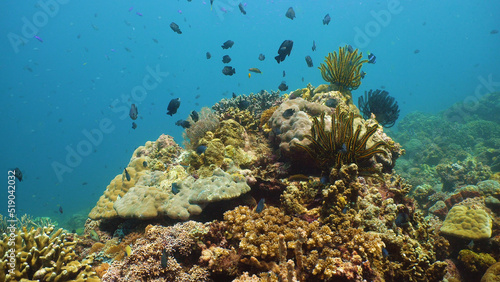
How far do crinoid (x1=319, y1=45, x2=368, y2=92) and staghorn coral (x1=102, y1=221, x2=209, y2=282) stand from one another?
7.59 m

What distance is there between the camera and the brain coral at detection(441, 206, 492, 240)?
5.14 meters

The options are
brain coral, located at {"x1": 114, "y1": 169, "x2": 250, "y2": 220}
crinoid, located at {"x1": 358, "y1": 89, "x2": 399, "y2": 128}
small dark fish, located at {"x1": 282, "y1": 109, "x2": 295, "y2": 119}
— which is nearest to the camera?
brain coral, located at {"x1": 114, "y1": 169, "x2": 250, "y2": 220}

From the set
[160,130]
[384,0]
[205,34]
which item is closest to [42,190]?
[160,130]

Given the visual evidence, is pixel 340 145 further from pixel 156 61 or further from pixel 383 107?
pixel 156 61

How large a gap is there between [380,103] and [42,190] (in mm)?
101663

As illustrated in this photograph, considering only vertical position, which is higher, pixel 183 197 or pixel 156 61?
pixel 156 61

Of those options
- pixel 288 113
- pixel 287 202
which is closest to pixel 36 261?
pixel 287 202

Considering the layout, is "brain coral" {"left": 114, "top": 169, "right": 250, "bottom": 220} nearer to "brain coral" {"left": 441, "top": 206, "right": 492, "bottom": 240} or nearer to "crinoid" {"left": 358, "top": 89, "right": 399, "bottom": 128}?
"brain coral" {"left": 441, "top": 206, "right": 492, "bottom": 240}

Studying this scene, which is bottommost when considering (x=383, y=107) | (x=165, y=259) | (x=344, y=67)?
(x=165, y=259)

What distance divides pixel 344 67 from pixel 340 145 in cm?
550

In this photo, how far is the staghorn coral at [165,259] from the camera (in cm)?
314

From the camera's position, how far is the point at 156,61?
133375mm

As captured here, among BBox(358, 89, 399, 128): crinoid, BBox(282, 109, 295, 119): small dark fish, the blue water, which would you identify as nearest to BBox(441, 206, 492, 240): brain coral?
BBox(358, 89, 399, 128): crinoid

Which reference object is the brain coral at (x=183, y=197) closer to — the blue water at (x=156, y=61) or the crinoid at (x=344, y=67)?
the crinoid at (x=344, y=67)
